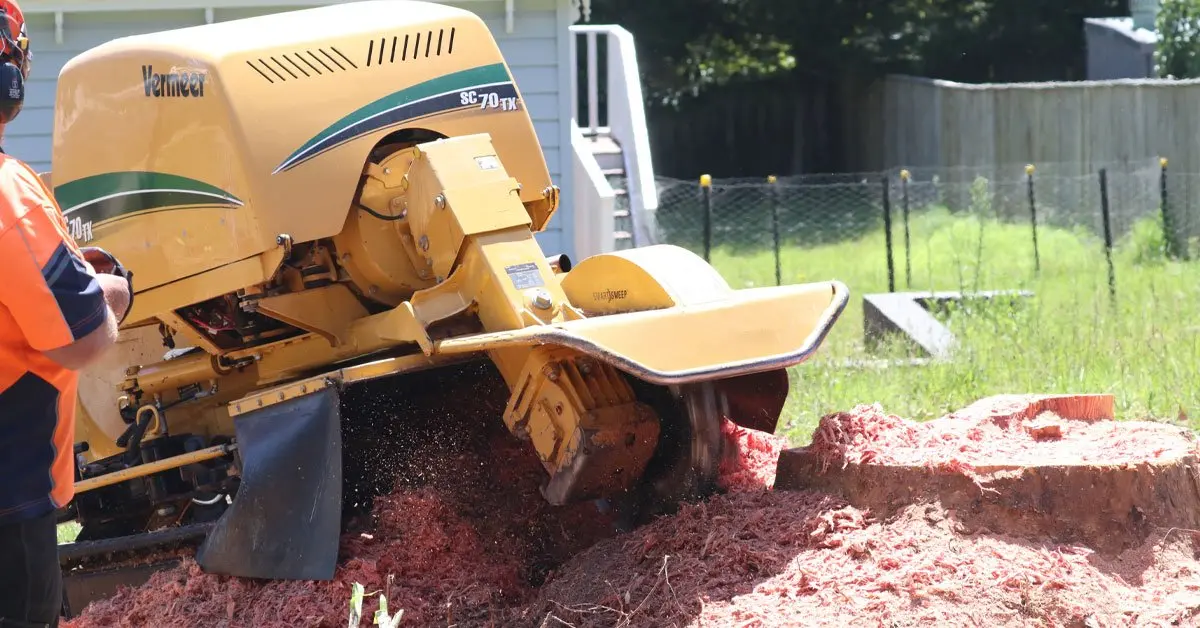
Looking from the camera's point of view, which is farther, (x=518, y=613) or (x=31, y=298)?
(x=518, y=613)

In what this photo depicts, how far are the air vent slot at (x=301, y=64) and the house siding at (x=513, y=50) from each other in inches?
203

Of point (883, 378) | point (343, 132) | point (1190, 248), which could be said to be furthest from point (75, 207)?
point (1190, 248)

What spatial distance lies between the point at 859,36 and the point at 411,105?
64.3 ft

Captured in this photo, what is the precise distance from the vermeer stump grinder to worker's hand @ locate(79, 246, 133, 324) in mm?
1169

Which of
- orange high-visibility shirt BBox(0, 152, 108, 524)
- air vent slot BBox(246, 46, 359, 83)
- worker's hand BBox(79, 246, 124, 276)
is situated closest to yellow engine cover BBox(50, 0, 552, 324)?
air vent slot BBox(246, 46, 359, 83)

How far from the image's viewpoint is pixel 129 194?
5.26m

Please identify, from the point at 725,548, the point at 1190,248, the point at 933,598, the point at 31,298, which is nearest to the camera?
the point at 31,298

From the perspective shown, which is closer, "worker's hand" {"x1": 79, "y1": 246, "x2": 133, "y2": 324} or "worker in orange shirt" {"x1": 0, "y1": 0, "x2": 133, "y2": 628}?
"worker in orange shirt" {"x1": 0, "y1": 0, "x2": 133, "y2": 628}

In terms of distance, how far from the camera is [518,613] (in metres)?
4.62

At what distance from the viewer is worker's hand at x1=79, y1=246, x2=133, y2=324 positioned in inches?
133

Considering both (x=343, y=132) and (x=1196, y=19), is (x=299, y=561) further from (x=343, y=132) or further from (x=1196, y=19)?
(x=1196, y=19)

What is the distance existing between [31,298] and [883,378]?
5.59 m

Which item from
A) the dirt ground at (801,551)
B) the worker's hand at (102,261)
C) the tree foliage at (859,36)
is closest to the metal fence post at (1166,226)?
the dirt ground at (801,551)

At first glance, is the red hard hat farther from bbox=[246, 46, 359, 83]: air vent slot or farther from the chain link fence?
the chain link fence
